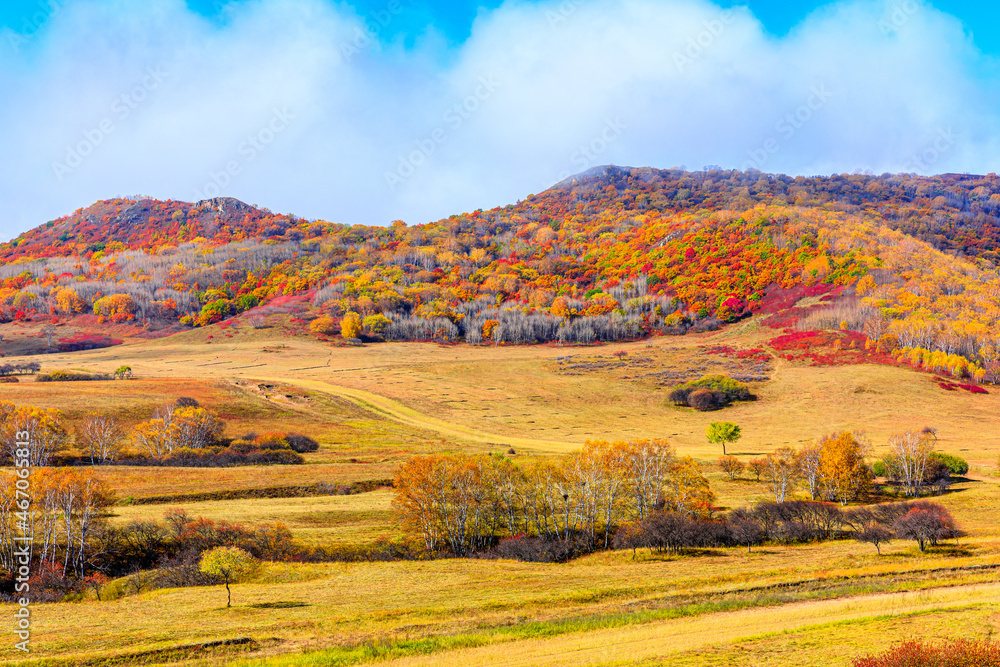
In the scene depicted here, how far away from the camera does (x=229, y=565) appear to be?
34.8 m

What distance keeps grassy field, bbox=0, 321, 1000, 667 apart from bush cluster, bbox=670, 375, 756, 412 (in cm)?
280

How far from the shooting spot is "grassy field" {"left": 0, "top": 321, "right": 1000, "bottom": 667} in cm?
2202

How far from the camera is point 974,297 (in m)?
129

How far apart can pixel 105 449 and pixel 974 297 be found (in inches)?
6682

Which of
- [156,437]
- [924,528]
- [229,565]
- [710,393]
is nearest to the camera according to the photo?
[229,565]

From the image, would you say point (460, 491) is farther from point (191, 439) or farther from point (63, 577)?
point (191, 439)

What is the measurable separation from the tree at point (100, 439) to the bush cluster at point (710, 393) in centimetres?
8772

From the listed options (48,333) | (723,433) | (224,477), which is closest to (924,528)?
(723,433)

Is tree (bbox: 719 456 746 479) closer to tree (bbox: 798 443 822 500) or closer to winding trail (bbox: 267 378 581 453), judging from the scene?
tree (bbox: 798 443 822 500)

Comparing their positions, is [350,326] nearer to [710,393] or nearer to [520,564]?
[710,393]

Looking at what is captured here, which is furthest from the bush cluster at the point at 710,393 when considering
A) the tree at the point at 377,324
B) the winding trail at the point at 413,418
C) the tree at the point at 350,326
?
the tree at the point at 350,326

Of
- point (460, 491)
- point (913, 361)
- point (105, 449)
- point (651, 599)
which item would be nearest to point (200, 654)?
point (651, 599)

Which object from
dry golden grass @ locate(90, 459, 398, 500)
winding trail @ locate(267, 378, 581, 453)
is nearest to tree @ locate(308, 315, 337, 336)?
winding trail @ locate(267, 378, 581, 453)

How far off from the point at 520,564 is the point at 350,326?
424ft
